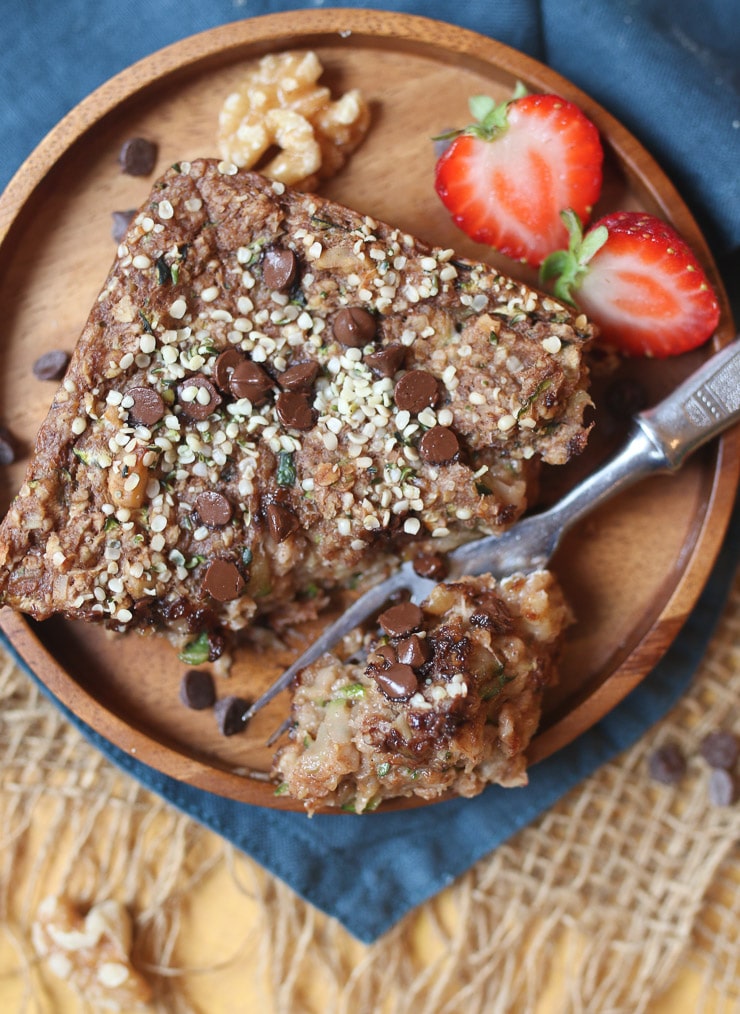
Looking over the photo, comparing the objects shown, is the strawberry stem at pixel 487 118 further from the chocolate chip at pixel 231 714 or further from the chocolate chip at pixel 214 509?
the chocolate chip at pixel 231 714

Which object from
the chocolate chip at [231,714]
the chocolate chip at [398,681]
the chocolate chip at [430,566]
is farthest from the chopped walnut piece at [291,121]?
the chocolate chip at [231,714]

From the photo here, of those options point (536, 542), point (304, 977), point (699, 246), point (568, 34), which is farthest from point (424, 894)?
point (568, 34)

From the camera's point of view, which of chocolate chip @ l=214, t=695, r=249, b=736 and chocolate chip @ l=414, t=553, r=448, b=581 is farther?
chocolate chip @ l=214, t=695, r=249, b=736

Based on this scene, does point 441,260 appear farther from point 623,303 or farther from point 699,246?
point 699,246

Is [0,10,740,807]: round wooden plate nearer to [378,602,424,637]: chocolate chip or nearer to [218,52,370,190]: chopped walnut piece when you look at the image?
[218,52,370,190]: chopped walnut piece

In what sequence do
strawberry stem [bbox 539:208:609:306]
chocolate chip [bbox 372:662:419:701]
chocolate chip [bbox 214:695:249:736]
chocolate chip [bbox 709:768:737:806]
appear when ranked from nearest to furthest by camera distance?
chocolate chip [bbox 372:662:419:701], strawberry stem [bbox 539:208:609:306], chocolate chip [bbox 214:695:249:736], chocolate chip [bbox 709:768:737:806]

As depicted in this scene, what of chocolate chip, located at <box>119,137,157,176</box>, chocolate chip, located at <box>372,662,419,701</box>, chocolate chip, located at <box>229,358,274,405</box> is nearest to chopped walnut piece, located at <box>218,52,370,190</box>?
chocolate chip, located at <box>119,137,157,176</box>
